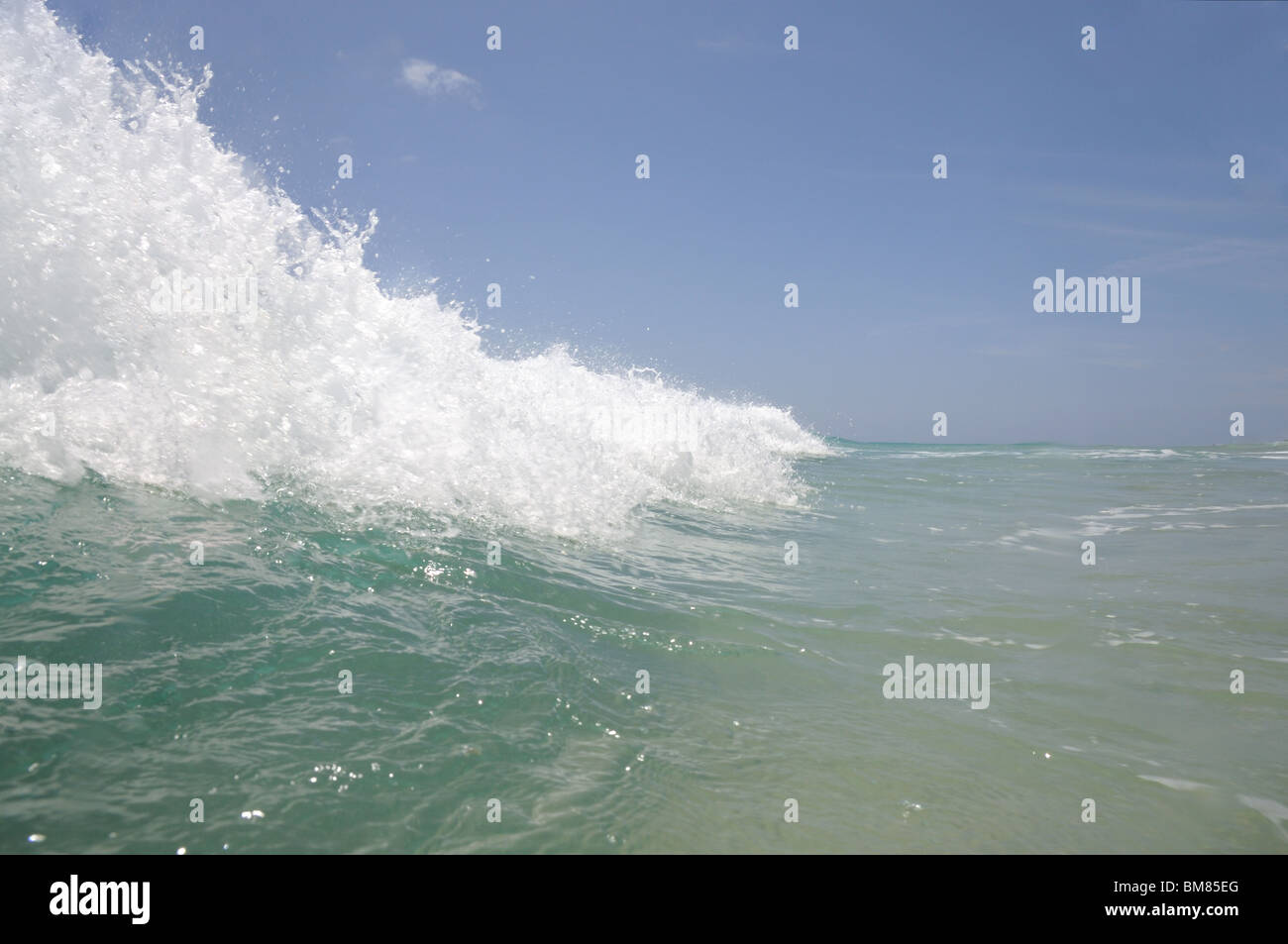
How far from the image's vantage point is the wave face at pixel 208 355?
5.41 m

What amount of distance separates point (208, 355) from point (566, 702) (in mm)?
4693

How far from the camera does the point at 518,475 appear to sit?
7.57 metres

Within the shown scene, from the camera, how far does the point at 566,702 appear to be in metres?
3.51

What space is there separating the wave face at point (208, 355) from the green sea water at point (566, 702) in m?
0.54

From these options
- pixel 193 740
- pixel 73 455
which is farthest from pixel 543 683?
pixel 73 455

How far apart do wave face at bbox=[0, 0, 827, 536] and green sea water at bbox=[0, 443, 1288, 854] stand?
54 centimetres
